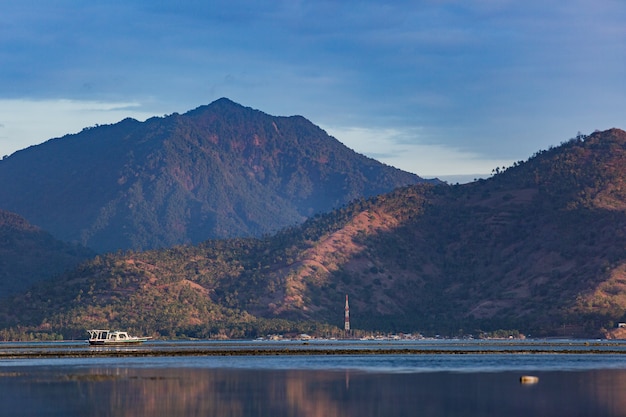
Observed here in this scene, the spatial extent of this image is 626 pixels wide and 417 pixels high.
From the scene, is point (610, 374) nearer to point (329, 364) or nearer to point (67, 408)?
point (329, 364)

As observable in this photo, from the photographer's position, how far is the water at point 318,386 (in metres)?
78.8

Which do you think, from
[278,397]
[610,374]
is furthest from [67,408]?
[610,374]

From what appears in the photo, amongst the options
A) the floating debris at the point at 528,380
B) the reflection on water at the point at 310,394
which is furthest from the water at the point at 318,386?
the floating debris at the point at 528,380

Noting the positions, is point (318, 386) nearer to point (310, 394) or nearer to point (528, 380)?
point (310, 394)

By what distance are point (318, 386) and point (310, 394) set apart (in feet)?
25.8

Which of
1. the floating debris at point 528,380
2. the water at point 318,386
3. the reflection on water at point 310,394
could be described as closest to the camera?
the reflection on water at point 310,394

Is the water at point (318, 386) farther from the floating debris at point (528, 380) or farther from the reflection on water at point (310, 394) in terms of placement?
the floating debris at point (528, 380)

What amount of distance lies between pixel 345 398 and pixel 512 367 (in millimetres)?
42466

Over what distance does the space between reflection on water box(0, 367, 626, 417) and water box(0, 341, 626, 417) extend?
0.25 ft

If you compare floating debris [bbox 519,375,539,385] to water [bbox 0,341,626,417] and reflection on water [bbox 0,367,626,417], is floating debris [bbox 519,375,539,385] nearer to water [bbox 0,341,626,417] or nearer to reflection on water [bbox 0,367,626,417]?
reflection on water [bbox 0,367,626,417]

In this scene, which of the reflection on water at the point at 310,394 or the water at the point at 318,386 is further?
the water at the point at 318,386

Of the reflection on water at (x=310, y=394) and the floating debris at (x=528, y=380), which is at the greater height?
the floating debris at (x=528, y=380)

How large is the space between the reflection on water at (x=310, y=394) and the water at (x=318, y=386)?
0.08 metres

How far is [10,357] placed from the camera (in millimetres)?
163875
